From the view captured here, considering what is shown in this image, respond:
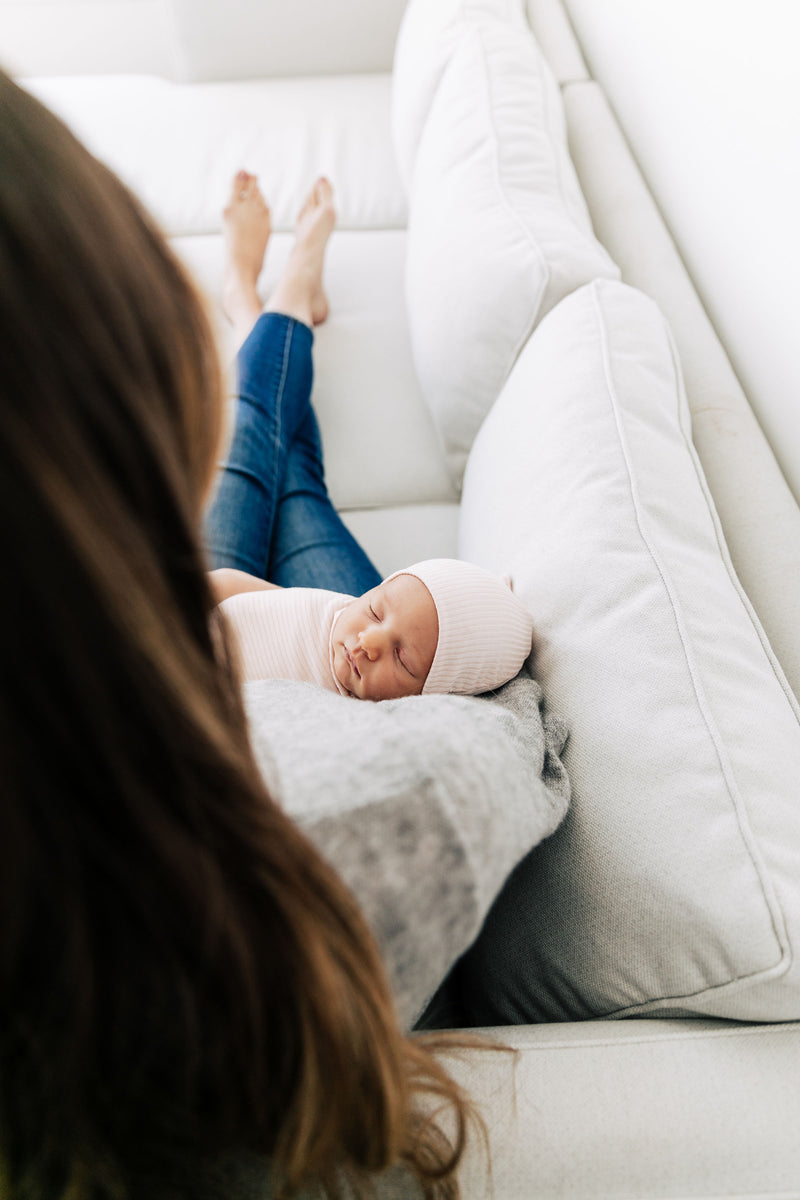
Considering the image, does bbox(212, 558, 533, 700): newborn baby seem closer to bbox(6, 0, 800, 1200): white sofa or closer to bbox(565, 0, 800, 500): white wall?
bbox(6, 0, 800, 1200): white sofa

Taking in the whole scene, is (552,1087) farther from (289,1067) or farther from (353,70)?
(353,70)

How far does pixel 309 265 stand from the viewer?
150 cm

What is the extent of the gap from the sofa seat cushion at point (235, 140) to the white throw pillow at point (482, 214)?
0.30 m

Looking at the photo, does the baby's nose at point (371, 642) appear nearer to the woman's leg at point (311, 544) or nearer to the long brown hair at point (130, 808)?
the woman's leg at point (311, 544)

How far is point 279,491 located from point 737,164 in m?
0.85

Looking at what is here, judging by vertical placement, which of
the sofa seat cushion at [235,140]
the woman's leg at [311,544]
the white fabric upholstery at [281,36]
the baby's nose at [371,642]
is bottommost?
the baby's nose at [371,642]

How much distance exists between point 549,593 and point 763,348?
0.57m

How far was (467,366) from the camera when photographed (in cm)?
115

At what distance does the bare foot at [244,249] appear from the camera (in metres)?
1.47

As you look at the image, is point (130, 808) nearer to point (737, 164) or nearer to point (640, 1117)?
point (640, 1117)

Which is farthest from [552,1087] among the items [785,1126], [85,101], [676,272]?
[85,101]

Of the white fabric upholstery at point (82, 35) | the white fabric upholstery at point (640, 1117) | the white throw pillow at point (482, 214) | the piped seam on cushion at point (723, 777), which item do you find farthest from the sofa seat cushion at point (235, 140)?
the white fabric upholstery at point (640, 1117)

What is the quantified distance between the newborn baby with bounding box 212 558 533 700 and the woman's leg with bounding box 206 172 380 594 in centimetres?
10

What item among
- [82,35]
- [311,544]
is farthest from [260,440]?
[82,35]
